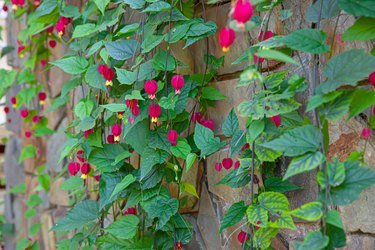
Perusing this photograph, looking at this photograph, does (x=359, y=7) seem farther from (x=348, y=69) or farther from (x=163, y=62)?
(x=163, y=62)

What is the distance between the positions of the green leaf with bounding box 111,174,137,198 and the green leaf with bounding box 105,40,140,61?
0.30 metres

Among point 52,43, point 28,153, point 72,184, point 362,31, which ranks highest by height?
point 362,31

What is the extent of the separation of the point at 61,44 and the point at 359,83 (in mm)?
1366

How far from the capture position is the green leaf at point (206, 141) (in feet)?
4.13

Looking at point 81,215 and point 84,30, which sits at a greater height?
point 84,30

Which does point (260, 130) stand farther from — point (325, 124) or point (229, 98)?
point (229, 98)

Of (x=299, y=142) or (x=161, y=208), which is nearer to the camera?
(x=299, y=142)

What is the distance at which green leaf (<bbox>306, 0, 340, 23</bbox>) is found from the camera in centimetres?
107

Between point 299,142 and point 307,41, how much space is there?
7.7 inches

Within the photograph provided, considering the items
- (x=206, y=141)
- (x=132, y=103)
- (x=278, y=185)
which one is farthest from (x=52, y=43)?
(x=278, y=185)

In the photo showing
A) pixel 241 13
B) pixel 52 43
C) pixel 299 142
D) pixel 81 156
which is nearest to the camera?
pixel 241 13

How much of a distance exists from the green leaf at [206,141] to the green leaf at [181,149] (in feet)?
0.16

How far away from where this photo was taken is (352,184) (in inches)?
36.6

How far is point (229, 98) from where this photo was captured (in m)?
1.46
